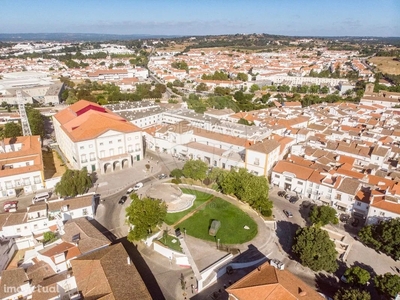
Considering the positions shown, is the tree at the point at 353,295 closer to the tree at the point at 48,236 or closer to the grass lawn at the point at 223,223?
the grass lawn at the point at 223,223

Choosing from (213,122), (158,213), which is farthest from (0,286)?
(213,122)

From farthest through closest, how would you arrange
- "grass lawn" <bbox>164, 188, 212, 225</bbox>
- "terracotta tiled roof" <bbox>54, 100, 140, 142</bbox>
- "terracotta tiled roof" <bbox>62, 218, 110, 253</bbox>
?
1. "terracotta tiled roof" <bbox>54, 100, 140, 142</bbox>
2. "grass lawn" <bbox>164, 188, 212, 225</bbox>
3. "terracotta tiled roof" <bbox>62, 218, 110, 253</bbox>

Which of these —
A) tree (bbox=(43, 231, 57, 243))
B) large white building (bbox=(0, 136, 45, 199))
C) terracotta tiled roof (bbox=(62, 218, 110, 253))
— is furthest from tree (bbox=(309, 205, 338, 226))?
large white building (bbox=(0, 136, 45, 199))

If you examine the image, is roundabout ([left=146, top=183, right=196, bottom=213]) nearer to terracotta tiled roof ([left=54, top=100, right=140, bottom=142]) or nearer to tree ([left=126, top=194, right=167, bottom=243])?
tree ([left=126, top=194, right=167, bottom=243])

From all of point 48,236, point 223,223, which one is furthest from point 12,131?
point 223,223

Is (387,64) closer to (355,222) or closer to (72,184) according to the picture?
(355,222)

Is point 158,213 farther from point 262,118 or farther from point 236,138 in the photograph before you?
point 262,118
